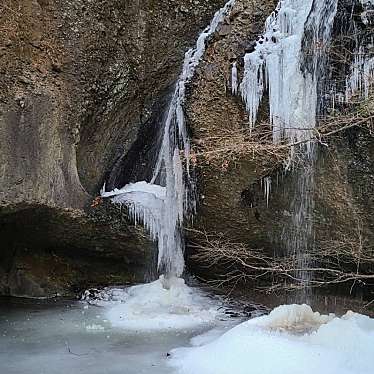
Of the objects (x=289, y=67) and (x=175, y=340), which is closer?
(x=175, y=340)

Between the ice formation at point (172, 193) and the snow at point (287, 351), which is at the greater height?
the ice formation at point (172, 193)

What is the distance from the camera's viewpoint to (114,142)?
816cm

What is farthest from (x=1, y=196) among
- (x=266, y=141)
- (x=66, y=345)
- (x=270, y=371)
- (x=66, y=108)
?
(x=270, y=371)

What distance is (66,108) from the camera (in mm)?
7031

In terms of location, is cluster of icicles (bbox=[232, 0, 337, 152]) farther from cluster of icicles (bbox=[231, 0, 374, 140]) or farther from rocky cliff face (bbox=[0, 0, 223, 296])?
rocky cliff face (bbox=[0, 0, 223, 296])

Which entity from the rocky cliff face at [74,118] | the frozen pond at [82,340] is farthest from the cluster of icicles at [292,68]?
the frozen pond at [82,340]

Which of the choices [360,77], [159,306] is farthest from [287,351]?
[360,77]

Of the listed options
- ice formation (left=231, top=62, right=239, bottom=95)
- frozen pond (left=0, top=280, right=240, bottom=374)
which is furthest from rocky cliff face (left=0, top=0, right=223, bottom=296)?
ice formation (left=231, top=62, right=239, bottom=95)

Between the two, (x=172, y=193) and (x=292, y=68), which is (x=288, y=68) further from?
(x=172, y=193)

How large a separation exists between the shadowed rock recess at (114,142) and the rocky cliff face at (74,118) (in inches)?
0.6

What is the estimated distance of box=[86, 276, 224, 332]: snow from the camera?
6.61 metres

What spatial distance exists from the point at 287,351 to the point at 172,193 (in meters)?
3.25

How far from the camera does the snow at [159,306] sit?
6605 mm

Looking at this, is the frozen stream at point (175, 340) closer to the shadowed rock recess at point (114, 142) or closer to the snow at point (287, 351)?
the snow at point (287, 351)
